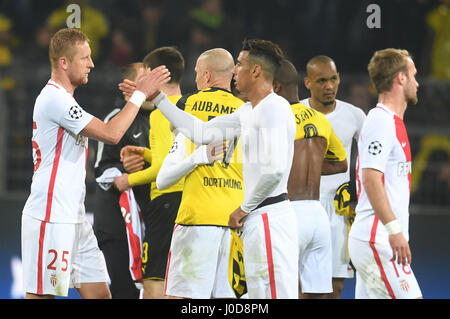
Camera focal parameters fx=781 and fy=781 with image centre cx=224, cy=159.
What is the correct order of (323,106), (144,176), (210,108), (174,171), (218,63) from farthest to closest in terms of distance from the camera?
(323,106) → (144,176) → (218,63) → (210,108) → (174,171)

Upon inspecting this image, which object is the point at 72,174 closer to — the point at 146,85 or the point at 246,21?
the point at 146,85

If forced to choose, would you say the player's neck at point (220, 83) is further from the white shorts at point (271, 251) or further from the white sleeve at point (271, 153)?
the white shorts at point (271, 251)

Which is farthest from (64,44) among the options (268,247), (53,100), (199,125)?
(268,247)

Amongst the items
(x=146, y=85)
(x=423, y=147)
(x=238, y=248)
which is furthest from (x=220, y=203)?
(x=423, y=147)

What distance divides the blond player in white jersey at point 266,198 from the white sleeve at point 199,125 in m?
0.39

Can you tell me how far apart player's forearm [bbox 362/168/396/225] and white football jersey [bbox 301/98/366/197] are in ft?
6.37

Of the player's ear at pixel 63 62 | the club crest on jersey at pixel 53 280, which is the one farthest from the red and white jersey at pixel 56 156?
the club crest on jersey at pixel 53 280

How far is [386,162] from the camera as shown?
189 inches

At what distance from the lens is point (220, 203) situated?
5.46m

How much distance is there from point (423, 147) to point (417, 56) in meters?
2.16


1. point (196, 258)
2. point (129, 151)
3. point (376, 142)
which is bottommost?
point (196, 258)

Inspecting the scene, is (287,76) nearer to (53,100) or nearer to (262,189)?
(262,189)

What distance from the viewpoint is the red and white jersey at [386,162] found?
480cm

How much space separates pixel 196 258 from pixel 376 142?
1.53 meters
